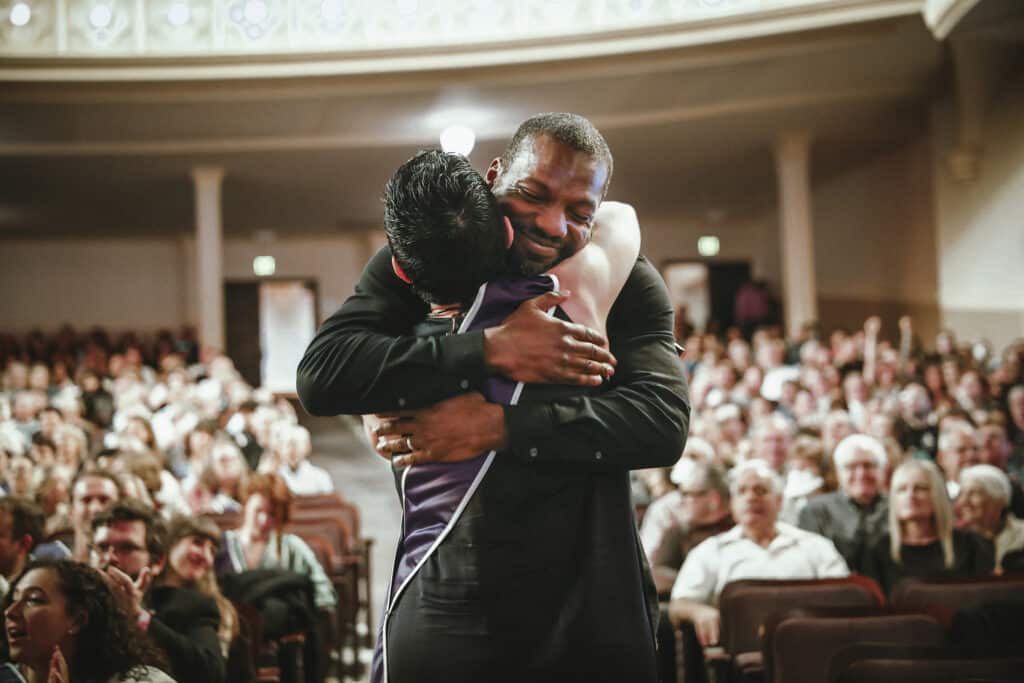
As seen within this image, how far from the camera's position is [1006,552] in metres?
4.88

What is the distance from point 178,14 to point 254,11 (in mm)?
793

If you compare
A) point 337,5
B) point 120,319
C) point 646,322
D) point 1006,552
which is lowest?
point 1006,552

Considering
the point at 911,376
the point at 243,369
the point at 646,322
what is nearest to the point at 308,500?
the point at 911,376

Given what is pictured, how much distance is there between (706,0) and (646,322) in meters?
9.82

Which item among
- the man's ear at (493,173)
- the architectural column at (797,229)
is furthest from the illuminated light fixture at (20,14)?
the man's ear at (493,173)

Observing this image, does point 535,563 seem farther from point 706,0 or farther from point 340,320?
point 706,0

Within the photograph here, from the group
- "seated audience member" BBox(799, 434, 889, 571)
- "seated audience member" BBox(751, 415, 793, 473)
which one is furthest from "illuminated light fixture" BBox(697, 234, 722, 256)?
"seated audience member" BBox(799, 434, 889, 571)

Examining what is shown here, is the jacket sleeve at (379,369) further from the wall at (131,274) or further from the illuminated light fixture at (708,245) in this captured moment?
the illuminated light fixture at (708,245)

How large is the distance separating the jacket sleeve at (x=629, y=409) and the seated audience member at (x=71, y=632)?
170cm

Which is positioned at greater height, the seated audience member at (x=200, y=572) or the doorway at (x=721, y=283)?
the doorway at (x=721, y=283)

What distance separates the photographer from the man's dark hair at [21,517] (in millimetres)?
4156

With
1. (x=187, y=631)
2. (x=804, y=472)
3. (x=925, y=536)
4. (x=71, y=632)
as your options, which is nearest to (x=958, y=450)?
(x=804, y=472)

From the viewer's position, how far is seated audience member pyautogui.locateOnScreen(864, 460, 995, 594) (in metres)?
4.64

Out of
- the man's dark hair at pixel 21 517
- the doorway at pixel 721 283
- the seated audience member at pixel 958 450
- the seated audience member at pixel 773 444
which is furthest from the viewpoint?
the doorway at pixel 721 283
